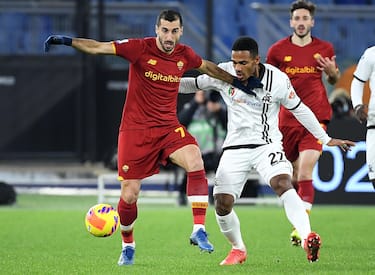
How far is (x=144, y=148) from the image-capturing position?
10.1 meters

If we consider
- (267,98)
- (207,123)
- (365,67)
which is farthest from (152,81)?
(207,123)

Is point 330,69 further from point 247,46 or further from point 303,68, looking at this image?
point 247,46

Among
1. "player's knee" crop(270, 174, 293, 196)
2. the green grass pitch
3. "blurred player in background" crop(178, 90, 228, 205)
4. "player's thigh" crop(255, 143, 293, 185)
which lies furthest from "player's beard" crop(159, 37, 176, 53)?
"blurred player in background" crop(178, 90, 228, 205)

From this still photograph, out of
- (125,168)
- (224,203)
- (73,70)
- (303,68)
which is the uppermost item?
(303,68)

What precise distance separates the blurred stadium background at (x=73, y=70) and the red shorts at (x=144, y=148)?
10572mm

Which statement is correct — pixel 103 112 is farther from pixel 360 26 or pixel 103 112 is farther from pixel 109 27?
pixel 360 26

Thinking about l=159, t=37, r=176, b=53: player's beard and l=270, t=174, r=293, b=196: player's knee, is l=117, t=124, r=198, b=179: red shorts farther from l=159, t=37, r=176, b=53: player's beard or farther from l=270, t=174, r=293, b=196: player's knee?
l=270, t=174, r=293, b=196: player's knee

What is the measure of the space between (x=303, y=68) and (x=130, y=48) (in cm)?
296

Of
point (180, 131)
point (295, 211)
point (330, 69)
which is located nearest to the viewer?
point (295, 211)

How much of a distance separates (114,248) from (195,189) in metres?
2.11

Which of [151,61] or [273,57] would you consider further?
[273,57]

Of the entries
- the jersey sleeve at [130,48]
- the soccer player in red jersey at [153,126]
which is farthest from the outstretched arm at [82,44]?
the soccer player in red jersey at [153,126]

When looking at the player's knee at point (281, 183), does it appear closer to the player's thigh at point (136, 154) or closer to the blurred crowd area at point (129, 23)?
the player's thigh at point (136, 154)

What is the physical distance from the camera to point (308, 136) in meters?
12.4
